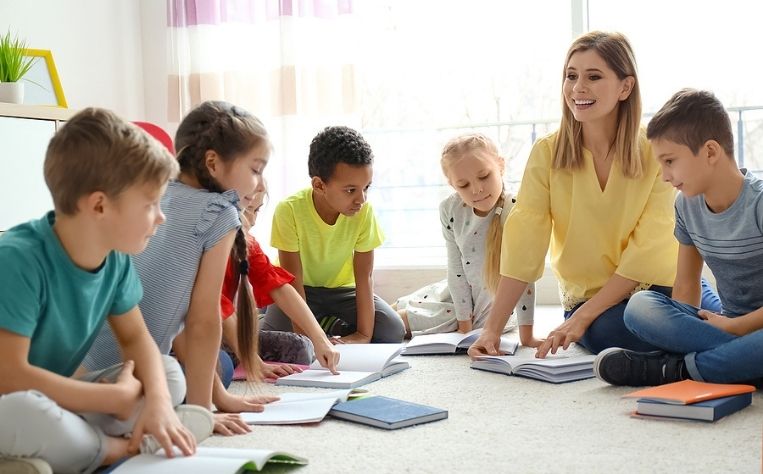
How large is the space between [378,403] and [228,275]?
56 cm

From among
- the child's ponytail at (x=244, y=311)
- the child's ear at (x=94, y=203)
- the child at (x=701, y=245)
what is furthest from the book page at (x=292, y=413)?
the child at (x=701, y=245)

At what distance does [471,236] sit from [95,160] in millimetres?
1514

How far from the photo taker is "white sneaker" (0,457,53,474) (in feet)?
3.74

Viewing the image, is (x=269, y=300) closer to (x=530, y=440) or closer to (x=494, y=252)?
(x=494, y=252)

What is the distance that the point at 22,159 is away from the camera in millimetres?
2654

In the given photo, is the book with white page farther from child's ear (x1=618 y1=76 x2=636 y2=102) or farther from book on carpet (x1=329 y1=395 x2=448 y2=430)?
child's ear (x1=618 y1=76 x2=636 y2=102)

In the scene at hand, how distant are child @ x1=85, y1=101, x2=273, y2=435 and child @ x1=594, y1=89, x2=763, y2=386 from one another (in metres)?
0.81

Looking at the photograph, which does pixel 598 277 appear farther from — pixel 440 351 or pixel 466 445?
pixel 466 445

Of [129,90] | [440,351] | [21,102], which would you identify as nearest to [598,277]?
[440,351]

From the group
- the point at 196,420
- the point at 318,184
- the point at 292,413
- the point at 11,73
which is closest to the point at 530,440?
the point at 292,413

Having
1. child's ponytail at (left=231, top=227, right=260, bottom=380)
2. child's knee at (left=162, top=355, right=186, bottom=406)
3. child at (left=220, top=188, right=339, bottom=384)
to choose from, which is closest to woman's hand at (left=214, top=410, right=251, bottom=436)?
child's knee at (left=162, top=355, right=186, bottom=406)

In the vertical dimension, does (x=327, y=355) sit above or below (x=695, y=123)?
below

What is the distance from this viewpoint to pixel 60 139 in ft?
4.11

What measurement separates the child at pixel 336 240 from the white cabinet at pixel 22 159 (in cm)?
78
